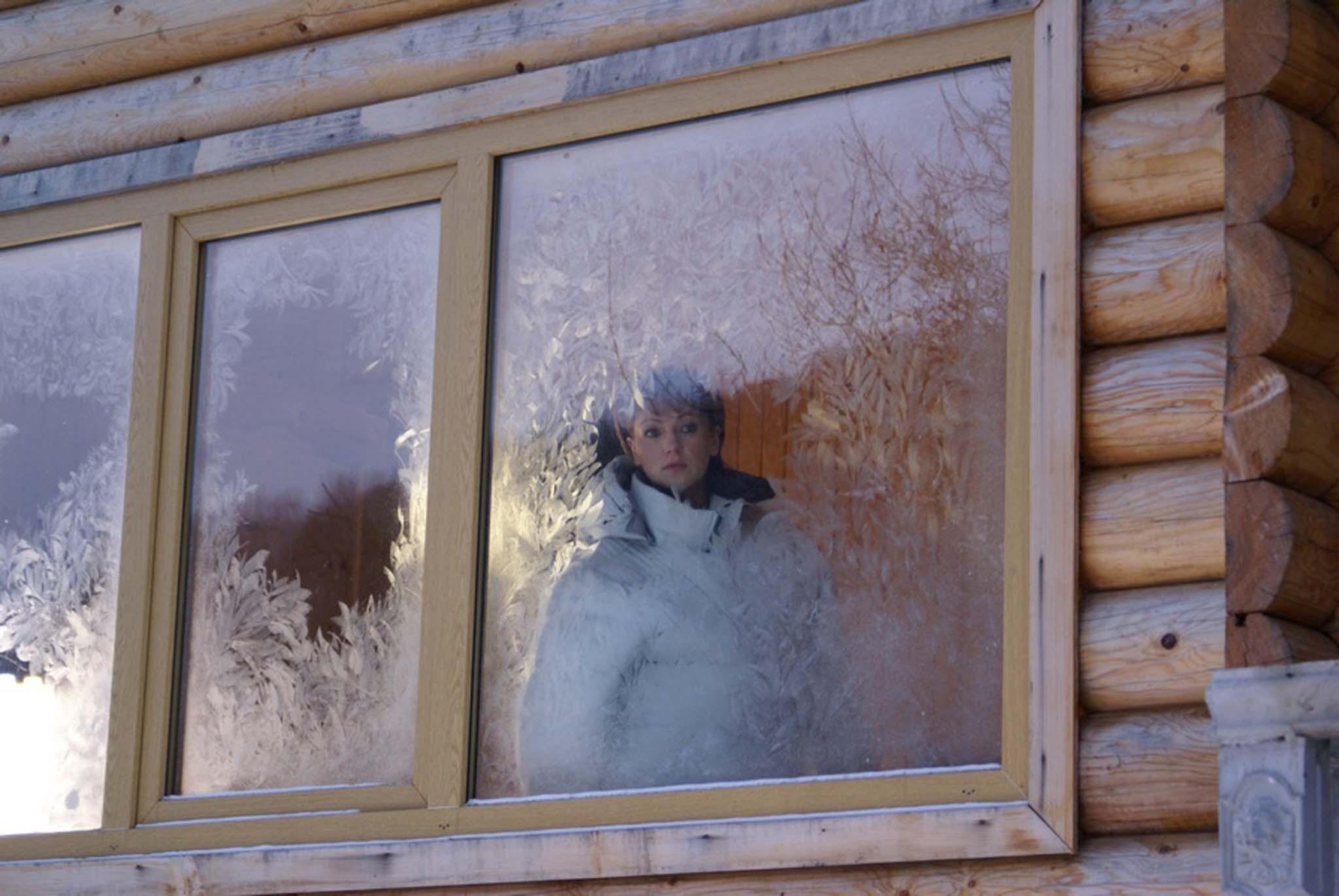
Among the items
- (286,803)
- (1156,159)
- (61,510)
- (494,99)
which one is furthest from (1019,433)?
(61,510)

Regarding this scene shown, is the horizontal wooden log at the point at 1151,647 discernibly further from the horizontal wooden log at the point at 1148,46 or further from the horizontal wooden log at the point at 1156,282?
the horizontal wooden log at the point at 1148,46

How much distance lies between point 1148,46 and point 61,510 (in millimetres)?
3342

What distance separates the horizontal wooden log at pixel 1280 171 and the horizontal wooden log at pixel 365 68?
671mm

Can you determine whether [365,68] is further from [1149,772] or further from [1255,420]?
[1149,772]

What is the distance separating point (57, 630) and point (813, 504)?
2363 millimetres

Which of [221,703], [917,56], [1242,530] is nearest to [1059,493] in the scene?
[1242,530]

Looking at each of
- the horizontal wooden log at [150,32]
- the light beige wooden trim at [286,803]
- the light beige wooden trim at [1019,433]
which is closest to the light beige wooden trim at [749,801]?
the light beige wooden trim at [1019,433]

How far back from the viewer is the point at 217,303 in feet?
21.9

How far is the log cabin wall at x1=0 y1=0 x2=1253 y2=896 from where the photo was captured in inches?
193

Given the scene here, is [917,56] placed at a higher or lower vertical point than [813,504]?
higher

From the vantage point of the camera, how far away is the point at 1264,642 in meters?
4.75

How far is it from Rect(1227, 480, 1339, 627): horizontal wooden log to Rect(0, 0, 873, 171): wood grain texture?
1.75 metres

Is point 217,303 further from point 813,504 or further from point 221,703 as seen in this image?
point 813,504

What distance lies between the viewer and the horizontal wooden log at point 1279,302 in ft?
16.3
